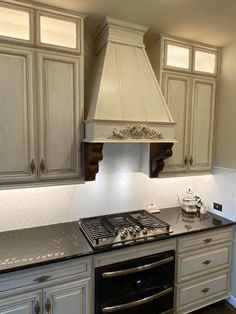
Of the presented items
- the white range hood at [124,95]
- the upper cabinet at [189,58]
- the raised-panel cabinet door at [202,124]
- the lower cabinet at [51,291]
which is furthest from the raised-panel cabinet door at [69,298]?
the upper cabinet at [189,58]

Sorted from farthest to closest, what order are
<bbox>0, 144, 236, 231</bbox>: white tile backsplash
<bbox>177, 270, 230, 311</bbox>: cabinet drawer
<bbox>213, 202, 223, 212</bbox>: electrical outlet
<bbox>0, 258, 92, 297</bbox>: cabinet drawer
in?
<bbox>213, 202, 223, 212</bbox>: electrical outlet
<bbox>177, 270, 230, 311</bbox>: cabinet drawer
<bbox>0, 144, 236, 231</bbox>: white tile backsplash
<bbox>0, 258, 92, 297</bbox>: cabinet drawer

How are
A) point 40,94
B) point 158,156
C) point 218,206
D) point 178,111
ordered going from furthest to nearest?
point 218,206, point 178,111, point 158,156, point 40,94

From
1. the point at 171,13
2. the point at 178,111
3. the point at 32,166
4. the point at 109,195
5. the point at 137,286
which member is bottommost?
the point at 137,286

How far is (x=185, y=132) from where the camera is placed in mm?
2363

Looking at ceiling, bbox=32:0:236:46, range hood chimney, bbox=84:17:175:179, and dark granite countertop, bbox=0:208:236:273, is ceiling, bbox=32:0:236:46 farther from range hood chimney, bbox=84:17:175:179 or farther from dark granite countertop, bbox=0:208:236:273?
dark granite countertop, bbox=0:208:236:273

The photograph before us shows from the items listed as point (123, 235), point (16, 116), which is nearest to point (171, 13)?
point (16, 116)

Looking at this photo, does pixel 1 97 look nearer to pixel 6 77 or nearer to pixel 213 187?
pixel 6 77

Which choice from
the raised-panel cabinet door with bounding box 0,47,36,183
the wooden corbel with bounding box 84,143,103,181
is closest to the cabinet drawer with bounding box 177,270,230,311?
the wooden corbel with bounding box 84,143,103,181

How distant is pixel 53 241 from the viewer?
6.02 feet

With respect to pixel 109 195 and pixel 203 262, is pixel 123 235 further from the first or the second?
pixel 203 262

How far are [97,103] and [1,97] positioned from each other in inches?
27.5

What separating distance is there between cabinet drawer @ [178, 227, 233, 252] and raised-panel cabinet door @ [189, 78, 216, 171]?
26.4 inches

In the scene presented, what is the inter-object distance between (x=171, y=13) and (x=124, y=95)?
734 mm

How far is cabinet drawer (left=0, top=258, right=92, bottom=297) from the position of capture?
148 cm
